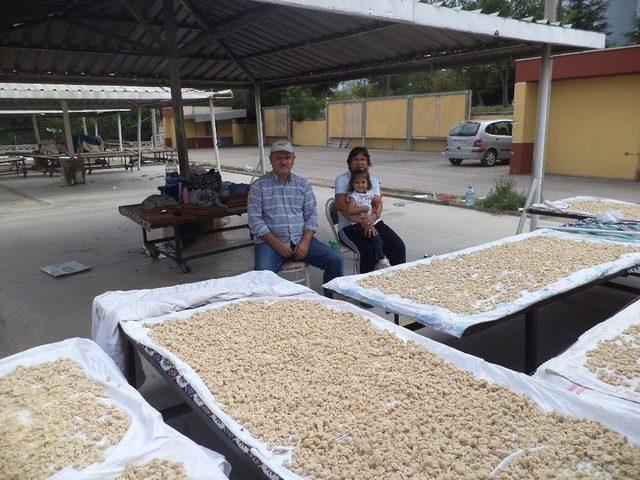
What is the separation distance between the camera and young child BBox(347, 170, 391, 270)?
4.11 metres

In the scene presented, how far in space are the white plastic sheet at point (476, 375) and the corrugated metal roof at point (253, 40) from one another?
6.95 ft

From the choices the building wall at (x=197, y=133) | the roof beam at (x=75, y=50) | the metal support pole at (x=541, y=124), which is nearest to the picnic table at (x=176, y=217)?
Result: the roof beam at (x=75, y=50)

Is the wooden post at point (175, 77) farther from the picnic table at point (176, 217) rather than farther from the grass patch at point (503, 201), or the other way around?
the grass patch at point (503, 201)

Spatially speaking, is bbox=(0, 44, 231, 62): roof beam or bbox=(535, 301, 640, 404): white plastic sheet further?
bbox=(0, 44, 231, 62): roof beam

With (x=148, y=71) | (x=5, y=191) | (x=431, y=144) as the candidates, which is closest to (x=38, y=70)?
(x=148, y=71)

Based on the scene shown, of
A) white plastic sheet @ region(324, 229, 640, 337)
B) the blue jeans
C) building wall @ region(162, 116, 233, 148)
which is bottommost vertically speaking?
the blue jeans

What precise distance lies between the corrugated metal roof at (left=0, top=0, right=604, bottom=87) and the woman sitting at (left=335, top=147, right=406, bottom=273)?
1259 millimetres

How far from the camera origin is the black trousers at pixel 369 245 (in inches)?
162

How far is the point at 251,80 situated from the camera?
836 cm

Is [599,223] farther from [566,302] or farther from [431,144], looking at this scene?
[431,144]

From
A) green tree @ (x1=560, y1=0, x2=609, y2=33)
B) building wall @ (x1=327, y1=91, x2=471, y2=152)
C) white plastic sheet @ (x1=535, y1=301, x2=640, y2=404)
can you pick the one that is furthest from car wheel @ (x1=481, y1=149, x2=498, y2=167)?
green tree @ (x1=560, y1=0, x2=609, y2=33)

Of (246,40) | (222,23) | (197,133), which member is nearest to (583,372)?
(222,23)

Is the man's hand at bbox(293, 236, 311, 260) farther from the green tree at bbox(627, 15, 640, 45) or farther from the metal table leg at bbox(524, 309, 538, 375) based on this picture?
the green tree at bbox(627, 15, 640, 45)

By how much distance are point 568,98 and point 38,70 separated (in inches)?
456
